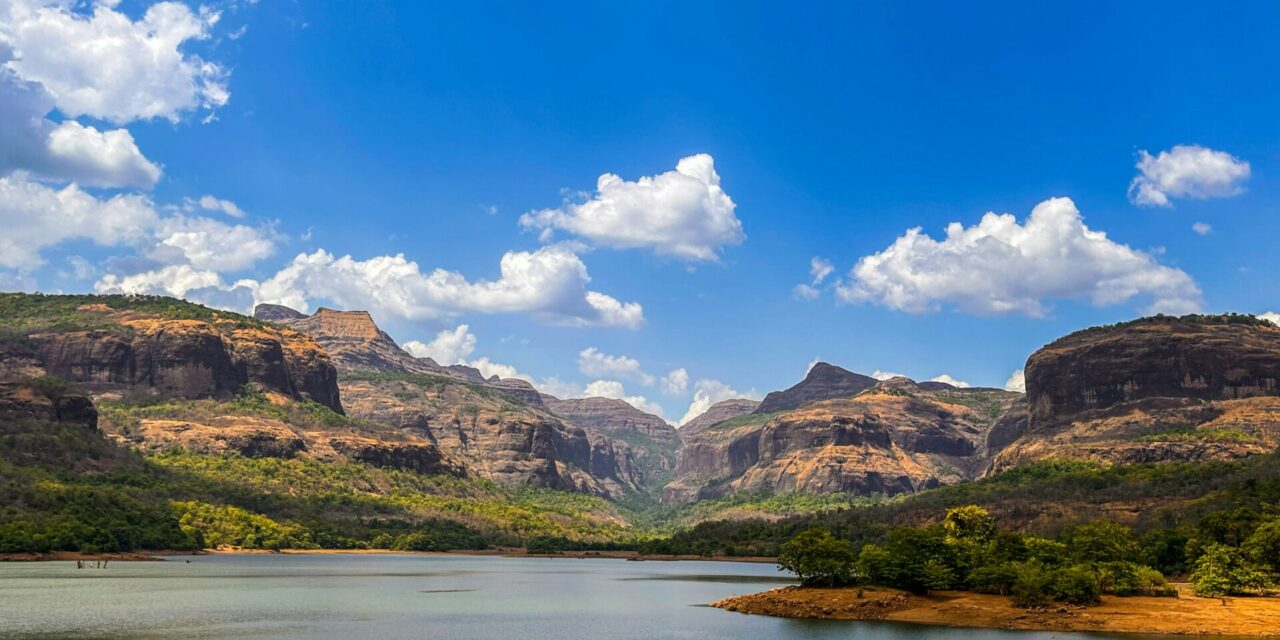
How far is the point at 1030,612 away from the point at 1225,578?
28.1 meters

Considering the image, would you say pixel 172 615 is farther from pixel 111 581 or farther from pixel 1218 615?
pixel 1218 615

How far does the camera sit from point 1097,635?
111750mm

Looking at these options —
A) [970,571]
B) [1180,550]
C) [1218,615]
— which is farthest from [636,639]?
[1180,550]

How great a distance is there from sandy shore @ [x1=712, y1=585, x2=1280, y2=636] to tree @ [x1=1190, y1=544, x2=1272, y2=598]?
2527 mm

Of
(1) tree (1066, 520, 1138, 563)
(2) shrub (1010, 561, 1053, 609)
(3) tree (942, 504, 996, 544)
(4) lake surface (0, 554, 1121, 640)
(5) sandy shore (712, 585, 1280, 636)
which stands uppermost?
(3) tree (942, 504, 996, 544)

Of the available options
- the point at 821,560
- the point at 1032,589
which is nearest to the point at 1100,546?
the point at 1032,589

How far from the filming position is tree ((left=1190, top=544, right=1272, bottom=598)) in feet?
431

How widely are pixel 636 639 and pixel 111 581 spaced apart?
104818 mm

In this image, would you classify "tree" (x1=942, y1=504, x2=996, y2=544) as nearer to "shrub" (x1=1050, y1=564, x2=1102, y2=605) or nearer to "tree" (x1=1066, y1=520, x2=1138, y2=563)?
"tree" (x1=1066, y1=520, x2=1138, y2=563)

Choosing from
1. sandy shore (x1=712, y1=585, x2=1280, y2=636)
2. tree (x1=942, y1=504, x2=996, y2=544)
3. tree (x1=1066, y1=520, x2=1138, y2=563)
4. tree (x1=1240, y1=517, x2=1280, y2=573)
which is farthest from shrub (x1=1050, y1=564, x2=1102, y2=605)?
tree (x1=942, y1=504, x2=996, y2=544)

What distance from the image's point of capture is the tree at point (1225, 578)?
131500 millimetres

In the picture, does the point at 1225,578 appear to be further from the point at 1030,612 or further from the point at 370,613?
the point at 370,613

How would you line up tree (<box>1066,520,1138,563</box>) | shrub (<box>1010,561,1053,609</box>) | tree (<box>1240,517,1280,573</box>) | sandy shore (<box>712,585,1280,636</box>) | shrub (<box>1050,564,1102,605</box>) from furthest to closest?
tree (<box>1240,517,1280,573</box>) → tree (<box>1066,520,1138,563</box>) → shrub (<box>1050,564,1102,605</box>) → shrub (<box>1010,561,1053,609</box>) → sandy shore (<box>712,585,1280,636</box>)

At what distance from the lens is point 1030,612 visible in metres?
123
